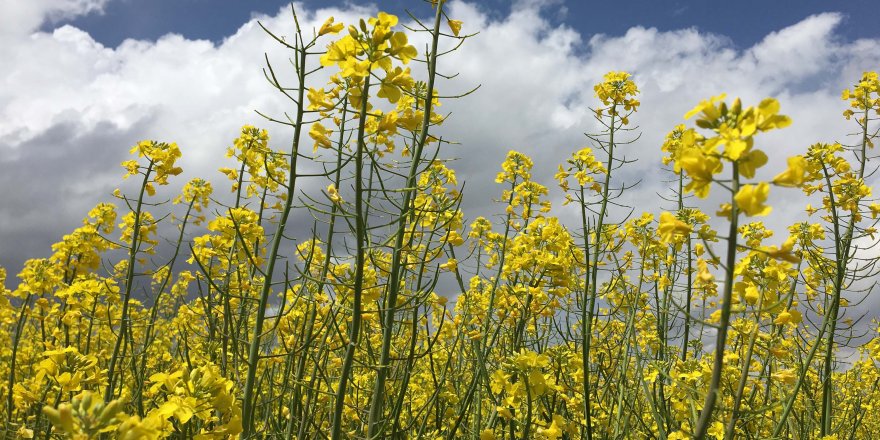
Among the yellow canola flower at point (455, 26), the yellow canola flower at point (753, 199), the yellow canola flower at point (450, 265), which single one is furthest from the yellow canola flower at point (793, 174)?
the yellow canola flower at point (450, 265)

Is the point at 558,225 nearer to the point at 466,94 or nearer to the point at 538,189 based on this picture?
the point at 538,189

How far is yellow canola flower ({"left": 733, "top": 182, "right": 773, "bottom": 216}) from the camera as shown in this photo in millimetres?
1323

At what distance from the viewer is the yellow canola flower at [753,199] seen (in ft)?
4.34

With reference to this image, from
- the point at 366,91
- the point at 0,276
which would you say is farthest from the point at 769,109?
the point at 0,276

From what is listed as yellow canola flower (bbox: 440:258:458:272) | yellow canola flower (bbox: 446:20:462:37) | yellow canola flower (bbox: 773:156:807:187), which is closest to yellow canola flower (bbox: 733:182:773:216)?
yellow canola flower (bbox: 773:156:807:187)

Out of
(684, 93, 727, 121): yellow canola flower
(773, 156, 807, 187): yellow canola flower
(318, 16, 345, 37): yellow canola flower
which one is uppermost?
(318, 16, 345, 37): yellow canola flower

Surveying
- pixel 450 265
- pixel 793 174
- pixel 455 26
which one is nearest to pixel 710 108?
pixel 793 174

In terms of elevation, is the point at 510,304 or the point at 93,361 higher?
the point at 510,304

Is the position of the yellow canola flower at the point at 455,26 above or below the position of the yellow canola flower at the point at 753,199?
above

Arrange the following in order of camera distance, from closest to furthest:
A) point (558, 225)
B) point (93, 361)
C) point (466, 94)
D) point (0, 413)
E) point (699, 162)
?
point (699, 162), point (466, 94), point (93, 361), point (558, 225), point (0, 413)

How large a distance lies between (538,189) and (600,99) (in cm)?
105

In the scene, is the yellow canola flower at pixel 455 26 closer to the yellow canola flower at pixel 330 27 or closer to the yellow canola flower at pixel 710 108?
the yellow canola flower at pixel 330 27

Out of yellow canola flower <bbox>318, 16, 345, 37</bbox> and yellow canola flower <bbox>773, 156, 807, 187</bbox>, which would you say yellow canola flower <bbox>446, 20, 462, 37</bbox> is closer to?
yellow canola flower <bbox>318, 16, 345, 37</bbox>

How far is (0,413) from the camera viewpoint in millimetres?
6773
